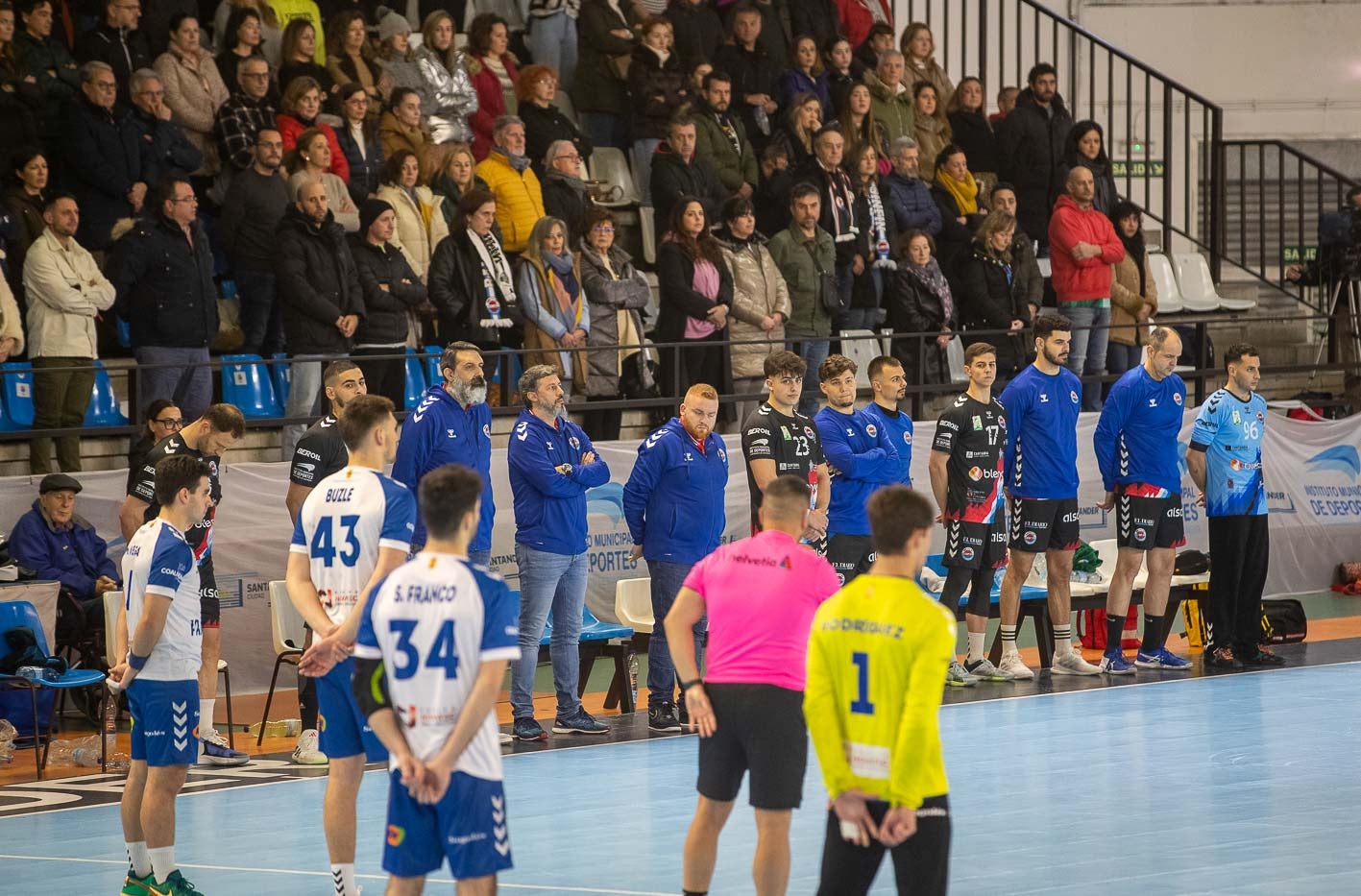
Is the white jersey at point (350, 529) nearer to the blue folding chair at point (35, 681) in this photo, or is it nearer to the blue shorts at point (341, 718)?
the blue shorts at point (341, 718)

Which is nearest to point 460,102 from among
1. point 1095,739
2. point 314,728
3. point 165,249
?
point 165,249

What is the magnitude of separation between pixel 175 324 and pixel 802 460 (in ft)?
15.2

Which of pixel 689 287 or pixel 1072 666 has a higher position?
pixel 689 287

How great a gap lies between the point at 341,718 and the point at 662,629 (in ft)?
14.7

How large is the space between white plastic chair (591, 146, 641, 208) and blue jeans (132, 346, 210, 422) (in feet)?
17.1

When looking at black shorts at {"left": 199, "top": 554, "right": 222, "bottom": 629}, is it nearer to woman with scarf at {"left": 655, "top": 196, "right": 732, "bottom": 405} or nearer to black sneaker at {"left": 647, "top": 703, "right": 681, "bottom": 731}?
black sneaker at {"left": 647, "top": 703, "right": 681, "bottom": 731}

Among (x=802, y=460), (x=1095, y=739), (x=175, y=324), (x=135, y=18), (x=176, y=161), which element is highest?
(x=135, y=18)

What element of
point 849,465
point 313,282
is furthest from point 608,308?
point 849,465

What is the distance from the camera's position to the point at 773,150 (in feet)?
55.3

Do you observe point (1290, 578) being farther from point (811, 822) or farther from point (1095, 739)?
point (811, 822)

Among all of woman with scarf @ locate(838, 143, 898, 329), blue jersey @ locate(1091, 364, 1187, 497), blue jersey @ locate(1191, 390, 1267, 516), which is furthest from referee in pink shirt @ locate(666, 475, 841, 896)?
woman with scarf @ locate(838, 143, 898, 329)

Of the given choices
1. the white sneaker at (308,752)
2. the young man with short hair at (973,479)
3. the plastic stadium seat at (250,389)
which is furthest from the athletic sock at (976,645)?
the plastic stadium seat at (250,389)

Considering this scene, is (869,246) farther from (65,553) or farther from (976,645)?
(65,553)

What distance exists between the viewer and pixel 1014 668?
12.9 m
